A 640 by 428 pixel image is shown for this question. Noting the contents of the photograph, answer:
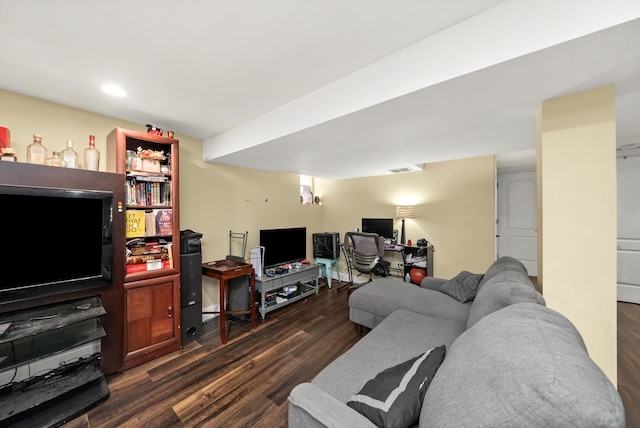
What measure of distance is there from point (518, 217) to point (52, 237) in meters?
6.95

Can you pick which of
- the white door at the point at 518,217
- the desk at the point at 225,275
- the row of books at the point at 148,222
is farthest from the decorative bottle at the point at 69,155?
the white door at the point at 518,217

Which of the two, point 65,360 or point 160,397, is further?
point 65,360

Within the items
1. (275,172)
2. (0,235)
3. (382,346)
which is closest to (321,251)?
(275,172)

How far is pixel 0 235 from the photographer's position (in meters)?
1.60

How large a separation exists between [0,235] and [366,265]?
147 inches

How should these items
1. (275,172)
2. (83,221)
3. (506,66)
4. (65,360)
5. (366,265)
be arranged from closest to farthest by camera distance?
(506,66)
(83,221)
(65,360)
(366,265)
(275,172)

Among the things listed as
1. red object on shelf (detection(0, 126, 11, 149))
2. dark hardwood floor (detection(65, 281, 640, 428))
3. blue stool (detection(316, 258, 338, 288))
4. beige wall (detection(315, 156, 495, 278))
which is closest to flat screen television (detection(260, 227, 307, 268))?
blue stool (detection(316, 258, 338, 288))

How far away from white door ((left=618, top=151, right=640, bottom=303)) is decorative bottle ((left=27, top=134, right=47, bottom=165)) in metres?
6.95

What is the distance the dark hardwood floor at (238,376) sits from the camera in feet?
5.23

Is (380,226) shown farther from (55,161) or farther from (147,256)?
(55,161)

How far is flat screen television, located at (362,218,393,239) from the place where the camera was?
4.28 m

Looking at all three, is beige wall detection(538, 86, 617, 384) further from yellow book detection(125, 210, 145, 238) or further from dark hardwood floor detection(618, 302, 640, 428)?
yellow book detection(125, 210, 145, 238)

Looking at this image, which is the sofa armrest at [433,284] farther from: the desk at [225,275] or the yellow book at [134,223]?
the yellow book at [134,223]

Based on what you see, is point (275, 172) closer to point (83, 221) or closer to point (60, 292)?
point (83, 221)
